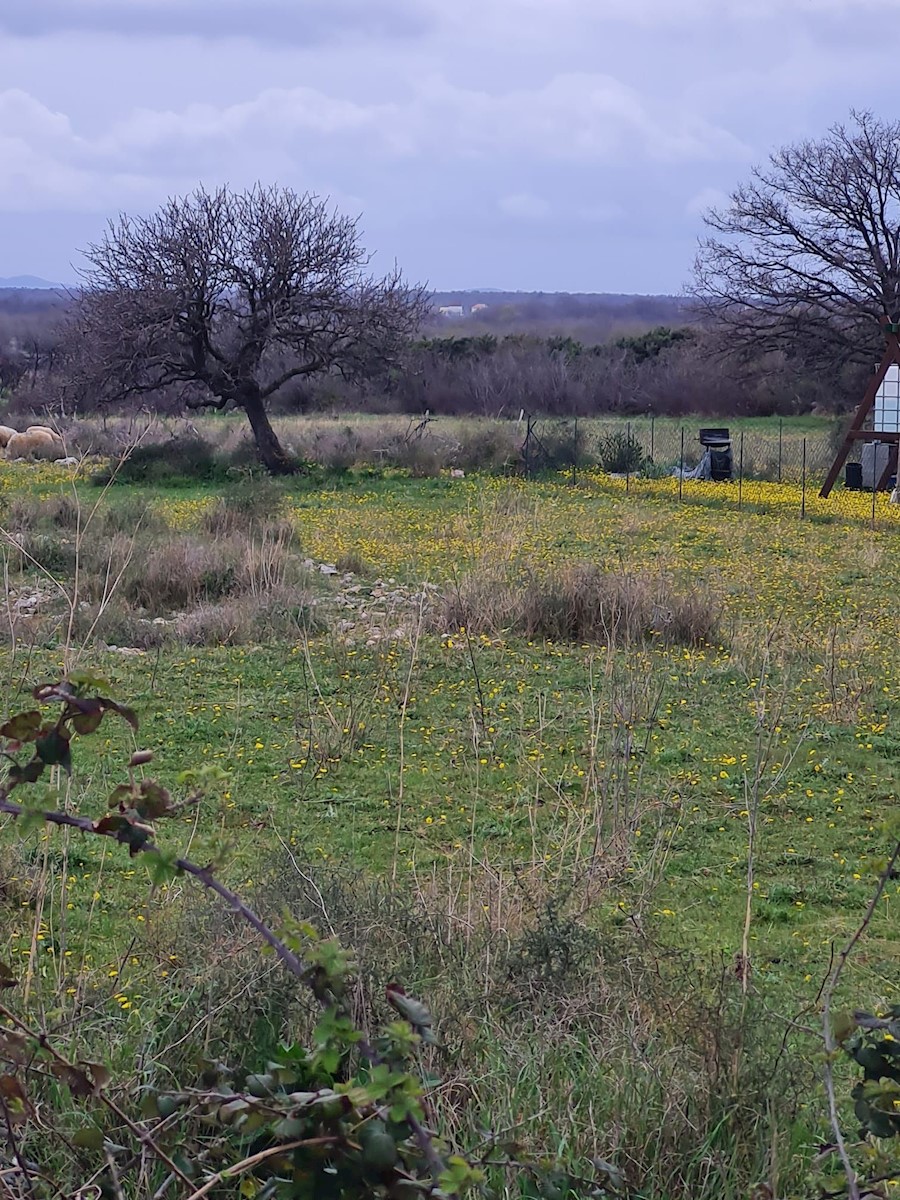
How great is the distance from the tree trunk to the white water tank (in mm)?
9737

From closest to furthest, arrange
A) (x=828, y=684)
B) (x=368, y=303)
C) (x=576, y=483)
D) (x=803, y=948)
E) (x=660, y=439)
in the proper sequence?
(x=803, y=948), (x=828, y=684), (x=576, y=483), (x=368, y=303), (x=660, y=439)

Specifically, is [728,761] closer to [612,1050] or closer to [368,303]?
[612,1050]

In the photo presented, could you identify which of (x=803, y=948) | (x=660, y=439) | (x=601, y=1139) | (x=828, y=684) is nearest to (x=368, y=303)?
(x=660, y=439)

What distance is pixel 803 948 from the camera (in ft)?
14.4

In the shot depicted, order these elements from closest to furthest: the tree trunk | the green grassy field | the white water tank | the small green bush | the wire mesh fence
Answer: the green grassy field, the wire mesh fence, the white water tank, the small green bush, the tree trunk

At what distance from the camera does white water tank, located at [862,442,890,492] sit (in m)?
21.1

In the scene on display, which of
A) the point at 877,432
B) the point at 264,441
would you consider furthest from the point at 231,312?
the point at 877,432

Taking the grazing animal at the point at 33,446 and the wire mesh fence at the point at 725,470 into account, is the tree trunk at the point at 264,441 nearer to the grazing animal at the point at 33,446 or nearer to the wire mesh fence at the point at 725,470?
the wire mesh fence at the point at 725,470

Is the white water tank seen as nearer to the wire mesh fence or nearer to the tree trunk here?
the wire mesh fence

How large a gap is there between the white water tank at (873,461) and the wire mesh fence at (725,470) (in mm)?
17

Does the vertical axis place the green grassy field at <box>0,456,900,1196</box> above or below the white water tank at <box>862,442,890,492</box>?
below

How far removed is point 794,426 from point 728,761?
95.4ft

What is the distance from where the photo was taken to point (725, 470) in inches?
864

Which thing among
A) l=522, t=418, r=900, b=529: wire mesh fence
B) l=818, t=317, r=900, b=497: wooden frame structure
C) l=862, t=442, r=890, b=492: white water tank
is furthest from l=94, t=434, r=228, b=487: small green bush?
l=862, t=442, r=890, b=492: white water tank
